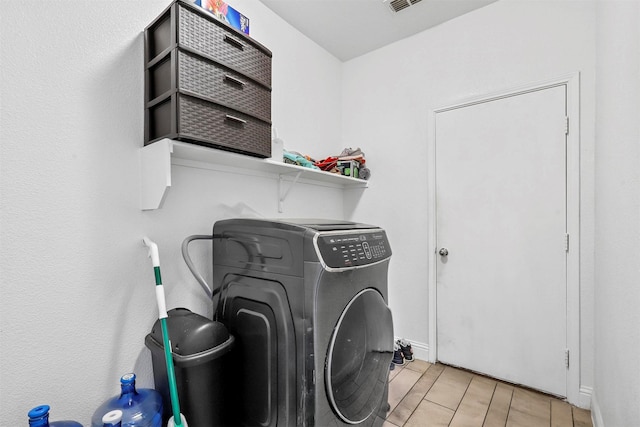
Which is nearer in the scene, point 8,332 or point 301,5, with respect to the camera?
point 8,332

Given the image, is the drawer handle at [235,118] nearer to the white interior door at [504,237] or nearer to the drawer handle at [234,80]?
the drawer handle at [234,80]

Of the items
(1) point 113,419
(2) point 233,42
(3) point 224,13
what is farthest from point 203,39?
(1) point 113,419

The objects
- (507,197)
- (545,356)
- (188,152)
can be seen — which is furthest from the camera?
(507,197)

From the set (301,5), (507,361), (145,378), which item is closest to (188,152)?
(145,378)

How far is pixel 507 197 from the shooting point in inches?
83.4

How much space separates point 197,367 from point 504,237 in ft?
6.89

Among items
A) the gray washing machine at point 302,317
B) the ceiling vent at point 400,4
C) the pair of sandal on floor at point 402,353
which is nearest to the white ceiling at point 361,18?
the ceiling vent at point 400,4

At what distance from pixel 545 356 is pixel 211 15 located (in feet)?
9.15

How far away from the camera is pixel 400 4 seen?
7.16 ft

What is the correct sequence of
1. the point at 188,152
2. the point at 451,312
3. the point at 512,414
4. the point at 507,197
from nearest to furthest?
the point at 188,152 → the point at 512,414 → the point at 507,197 → the point at 451,312

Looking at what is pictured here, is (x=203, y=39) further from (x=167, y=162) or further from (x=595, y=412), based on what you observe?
(x=595, y=412)

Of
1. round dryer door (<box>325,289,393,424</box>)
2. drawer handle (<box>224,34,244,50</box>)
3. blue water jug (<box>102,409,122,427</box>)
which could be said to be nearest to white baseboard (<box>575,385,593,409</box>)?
round dryer door (<box>325,289,393,424</box>)

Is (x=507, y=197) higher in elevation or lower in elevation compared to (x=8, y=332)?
higher

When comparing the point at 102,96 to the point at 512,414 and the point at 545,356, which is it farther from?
the point at 545,356
